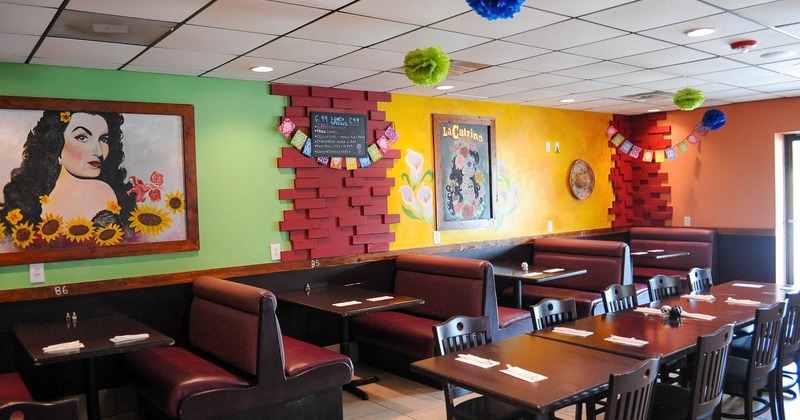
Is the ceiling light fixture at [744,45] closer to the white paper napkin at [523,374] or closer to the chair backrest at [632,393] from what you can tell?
the chair backrest at [632,393]

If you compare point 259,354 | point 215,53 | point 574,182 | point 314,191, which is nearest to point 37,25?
point 215,53

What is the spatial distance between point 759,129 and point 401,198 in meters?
4.91

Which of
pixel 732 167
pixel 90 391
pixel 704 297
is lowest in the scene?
pixel 90 391

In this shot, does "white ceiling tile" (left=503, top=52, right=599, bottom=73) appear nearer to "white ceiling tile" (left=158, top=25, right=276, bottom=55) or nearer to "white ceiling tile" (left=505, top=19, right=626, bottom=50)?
"white ceiling tile" (left=505, top=19, right=626, bottom=50)

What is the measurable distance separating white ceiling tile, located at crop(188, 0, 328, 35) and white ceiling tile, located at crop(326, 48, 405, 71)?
854 mm

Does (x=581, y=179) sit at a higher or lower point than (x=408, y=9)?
lower

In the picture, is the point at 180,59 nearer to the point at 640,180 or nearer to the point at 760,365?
the point at 760,365

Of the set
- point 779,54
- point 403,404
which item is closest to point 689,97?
point 779,54

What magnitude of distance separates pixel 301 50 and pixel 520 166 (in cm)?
407

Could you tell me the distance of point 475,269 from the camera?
5656mm

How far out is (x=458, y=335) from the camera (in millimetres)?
3859

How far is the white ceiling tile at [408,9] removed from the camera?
3568mm

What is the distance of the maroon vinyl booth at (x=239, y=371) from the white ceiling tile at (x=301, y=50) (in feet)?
5.58

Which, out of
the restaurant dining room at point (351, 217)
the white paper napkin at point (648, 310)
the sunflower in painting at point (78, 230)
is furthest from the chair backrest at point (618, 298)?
the sunflower in painting at point (78, 230)
